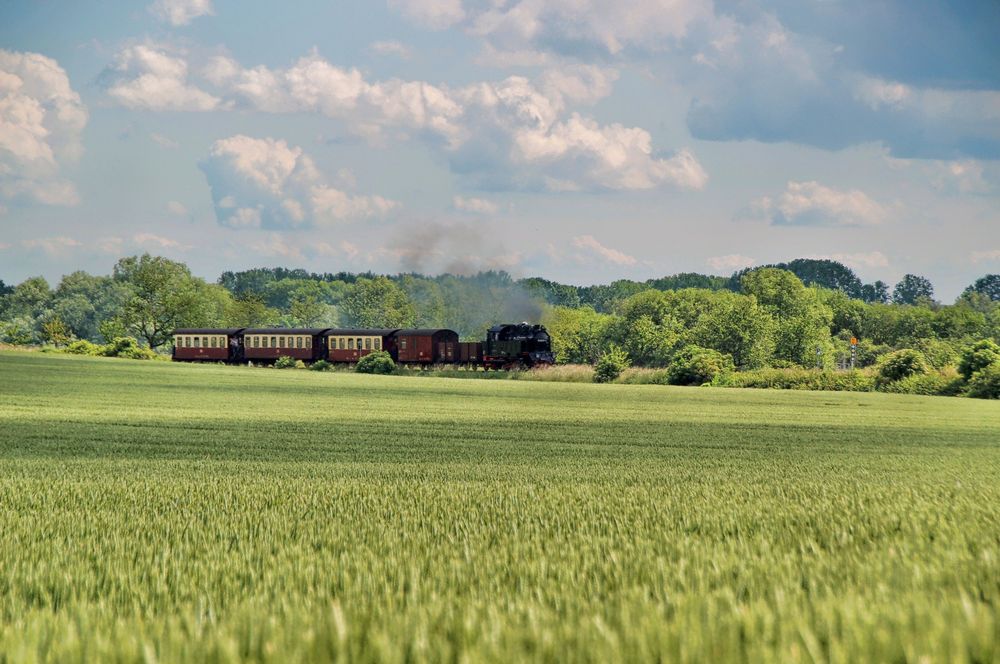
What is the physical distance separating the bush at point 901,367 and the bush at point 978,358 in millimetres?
3713

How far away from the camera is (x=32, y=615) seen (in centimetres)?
428

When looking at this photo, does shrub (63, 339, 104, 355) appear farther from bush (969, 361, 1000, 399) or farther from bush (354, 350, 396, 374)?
bush (969, 361, 1000, 399)

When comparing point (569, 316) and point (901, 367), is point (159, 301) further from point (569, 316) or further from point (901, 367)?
point (901, 367)

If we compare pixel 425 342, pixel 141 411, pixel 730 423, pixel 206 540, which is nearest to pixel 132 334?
pixel 425 342

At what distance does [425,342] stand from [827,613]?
6313cm

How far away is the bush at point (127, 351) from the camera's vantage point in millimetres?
74312

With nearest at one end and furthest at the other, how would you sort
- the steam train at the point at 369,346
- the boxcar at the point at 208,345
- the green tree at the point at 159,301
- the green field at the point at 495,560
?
the green field at the point at 495,560
the steam train at the point at 369,346
the boxcar at the point at 208,345
the green tree at the point at 159,301

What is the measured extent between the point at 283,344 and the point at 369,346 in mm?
6856

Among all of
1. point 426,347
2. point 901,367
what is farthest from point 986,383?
point 426,347

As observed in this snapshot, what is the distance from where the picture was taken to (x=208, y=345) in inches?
2822

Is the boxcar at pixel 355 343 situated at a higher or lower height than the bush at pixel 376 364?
higher

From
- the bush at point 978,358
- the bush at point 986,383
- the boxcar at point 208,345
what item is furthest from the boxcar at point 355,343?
the bush at point 986,383

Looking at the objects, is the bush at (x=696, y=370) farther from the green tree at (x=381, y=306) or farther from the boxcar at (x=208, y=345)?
the green tree at (x=381, y=306)

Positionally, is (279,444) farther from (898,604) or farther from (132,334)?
(132,334)
